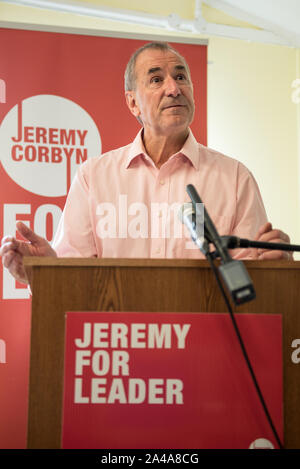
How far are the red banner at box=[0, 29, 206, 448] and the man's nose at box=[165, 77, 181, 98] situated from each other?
0.71 meters

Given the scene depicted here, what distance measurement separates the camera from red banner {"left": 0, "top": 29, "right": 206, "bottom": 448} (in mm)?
2400

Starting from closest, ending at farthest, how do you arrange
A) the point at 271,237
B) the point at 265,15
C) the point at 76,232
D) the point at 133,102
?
the point at 271,237 → the point at 76,232 → the point at 133,102 → the point at 265,15

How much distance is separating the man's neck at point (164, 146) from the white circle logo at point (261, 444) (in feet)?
3.89

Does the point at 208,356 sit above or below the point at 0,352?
above

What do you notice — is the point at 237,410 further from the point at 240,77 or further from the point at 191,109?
the point at 240,77

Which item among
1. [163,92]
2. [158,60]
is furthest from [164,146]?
[158,60]

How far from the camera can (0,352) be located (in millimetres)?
2383

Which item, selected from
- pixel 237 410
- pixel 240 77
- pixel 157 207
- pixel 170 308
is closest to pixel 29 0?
pixel 240 77

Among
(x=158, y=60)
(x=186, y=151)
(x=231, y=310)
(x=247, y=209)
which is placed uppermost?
(x=158, y=60)

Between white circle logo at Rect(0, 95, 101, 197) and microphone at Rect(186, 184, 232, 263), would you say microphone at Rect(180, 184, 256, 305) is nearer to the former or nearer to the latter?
microphone at Rect(186, 184, 232, 263)

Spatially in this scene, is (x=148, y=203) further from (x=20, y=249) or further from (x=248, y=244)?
(x=248, y=244)

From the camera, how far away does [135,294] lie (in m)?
1.11

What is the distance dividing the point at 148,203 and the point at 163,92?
1.40 ft

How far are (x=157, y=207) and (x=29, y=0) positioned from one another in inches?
71.8
